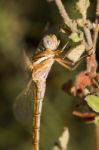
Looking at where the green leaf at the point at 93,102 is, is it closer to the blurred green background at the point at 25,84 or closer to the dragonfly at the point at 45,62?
the dragonfly at the point at 45,62

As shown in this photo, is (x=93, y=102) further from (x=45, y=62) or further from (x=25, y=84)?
(x=25, y=84)

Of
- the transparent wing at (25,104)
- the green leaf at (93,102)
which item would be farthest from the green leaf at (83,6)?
the transparent wing at (25,104)

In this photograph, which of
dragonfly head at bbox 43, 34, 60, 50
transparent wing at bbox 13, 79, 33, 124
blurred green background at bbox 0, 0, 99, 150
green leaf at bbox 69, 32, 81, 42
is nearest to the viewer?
green leaf at bbox 69, 32, 81, 42

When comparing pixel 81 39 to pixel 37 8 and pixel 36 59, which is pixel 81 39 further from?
pixel 37 8

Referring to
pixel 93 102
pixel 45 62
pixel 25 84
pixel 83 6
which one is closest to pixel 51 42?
pixel 45 62

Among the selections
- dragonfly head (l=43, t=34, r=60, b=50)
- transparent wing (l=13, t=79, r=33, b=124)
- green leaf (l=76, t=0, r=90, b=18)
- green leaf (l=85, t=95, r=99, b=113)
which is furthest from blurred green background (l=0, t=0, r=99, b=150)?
green leaf (l=85, t=95, r=99, b=113)

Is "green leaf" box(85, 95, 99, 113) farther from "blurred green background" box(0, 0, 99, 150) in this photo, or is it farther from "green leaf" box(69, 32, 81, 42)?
"blurred green background" box(0, 0, 99, 150)
